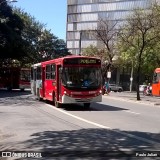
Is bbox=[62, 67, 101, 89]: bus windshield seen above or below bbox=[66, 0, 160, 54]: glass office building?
below

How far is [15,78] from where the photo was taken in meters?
54.2

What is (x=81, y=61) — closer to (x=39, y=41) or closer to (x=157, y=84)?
(x=157, y=84)

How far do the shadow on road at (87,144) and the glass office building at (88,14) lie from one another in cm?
8646

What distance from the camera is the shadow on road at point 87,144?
1021cm

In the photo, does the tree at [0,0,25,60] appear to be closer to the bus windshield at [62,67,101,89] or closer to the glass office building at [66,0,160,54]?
the bus windshield at [62,67,101,89]

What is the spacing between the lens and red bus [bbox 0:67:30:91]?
175ft

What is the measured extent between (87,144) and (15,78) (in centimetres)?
4339

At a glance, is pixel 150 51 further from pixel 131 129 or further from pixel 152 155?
pixel 152 155

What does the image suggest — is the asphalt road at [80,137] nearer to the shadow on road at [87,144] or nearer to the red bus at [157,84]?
the shadow on road at [87,144]

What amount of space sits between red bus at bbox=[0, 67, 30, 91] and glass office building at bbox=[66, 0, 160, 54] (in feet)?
151

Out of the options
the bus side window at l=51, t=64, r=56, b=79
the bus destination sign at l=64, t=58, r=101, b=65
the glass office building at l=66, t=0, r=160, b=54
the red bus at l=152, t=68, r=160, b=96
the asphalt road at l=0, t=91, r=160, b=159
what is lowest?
the asphalt road at l=0, t=91, r=160, b=159

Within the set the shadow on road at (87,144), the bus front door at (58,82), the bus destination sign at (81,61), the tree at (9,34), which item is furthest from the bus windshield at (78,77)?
the tree at (9,34)

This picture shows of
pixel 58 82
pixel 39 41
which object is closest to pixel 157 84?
pixel 58 82

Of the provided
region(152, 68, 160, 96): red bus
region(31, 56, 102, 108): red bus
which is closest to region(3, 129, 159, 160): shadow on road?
region(31, 56, 102, 108): red bus
